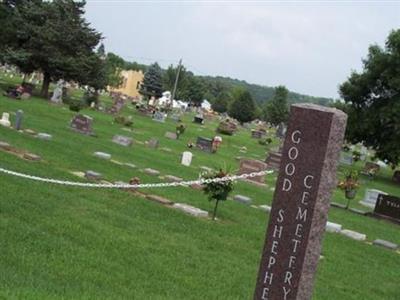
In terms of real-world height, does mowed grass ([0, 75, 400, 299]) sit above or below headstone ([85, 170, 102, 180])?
below

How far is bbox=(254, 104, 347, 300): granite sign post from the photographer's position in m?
5.04

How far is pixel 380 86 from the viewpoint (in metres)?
48.7

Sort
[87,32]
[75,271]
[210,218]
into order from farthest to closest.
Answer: [87,32]
[210,218]
[75,271]

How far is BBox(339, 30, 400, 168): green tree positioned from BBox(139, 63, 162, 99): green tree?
1502 inches

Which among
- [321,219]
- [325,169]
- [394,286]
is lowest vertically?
[394,286]

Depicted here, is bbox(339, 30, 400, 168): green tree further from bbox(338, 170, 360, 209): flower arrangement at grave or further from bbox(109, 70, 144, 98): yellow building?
bbox(109, 70, 144, 98): yellow building

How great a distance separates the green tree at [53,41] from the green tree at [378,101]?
65.6ft

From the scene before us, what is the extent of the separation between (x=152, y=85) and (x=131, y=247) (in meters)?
75.4

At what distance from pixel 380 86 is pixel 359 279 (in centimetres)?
3932

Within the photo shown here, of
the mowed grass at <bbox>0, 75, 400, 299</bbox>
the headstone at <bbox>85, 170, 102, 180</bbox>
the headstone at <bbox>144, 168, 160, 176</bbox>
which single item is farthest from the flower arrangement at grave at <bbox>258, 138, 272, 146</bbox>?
the headstone at <bbox>85, 170, 102, 180</bbox>

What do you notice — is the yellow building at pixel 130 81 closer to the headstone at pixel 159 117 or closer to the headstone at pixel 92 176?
the headstone at pixel 159 117

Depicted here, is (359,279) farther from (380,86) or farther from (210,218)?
(380,86)

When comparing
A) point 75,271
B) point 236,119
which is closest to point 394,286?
point 75,271

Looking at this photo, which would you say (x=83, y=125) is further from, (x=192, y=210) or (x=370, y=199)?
(x=192, y=210)
